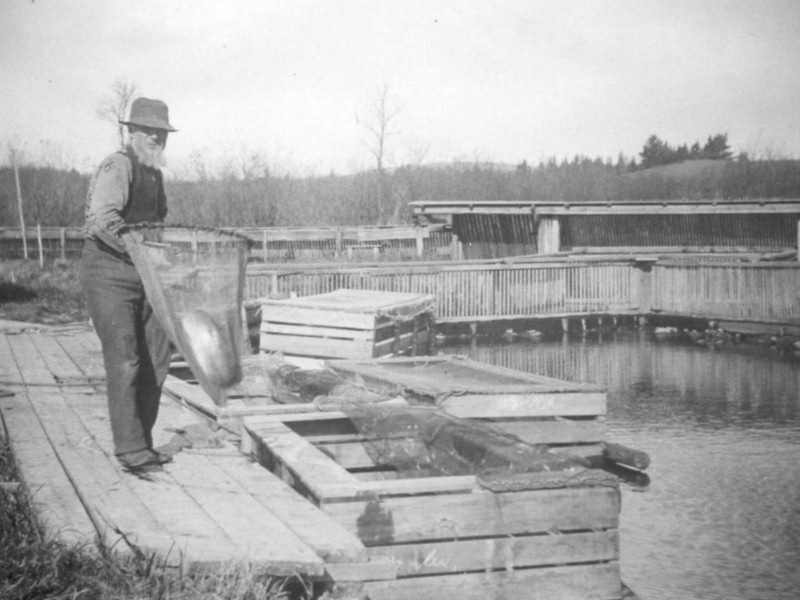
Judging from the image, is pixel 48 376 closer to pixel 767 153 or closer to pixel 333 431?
pixel 333 431

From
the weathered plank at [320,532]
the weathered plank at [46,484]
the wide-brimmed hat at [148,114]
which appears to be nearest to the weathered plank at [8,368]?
the weathered plank at [46,484]

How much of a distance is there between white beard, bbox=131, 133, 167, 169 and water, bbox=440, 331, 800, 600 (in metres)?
4.82

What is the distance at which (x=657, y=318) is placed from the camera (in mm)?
27594

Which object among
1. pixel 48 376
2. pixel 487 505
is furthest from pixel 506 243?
pixel 487 505

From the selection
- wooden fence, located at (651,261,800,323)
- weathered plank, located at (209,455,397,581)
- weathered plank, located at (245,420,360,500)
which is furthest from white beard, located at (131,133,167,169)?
wooden fence, located at (651,261,800,323)

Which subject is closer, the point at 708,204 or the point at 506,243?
the point at 708,204

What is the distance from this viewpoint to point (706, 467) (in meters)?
11.2

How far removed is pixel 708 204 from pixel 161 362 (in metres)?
33.1

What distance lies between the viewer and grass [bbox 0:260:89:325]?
21812mm

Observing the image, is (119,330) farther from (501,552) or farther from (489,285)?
(489,285)

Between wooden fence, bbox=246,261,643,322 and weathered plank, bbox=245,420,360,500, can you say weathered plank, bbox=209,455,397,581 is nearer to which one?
weathered plank, bbox=245,420,360,500

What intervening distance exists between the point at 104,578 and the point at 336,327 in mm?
12388

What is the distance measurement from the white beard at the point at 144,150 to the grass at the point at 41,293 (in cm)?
1455

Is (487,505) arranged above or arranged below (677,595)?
above
